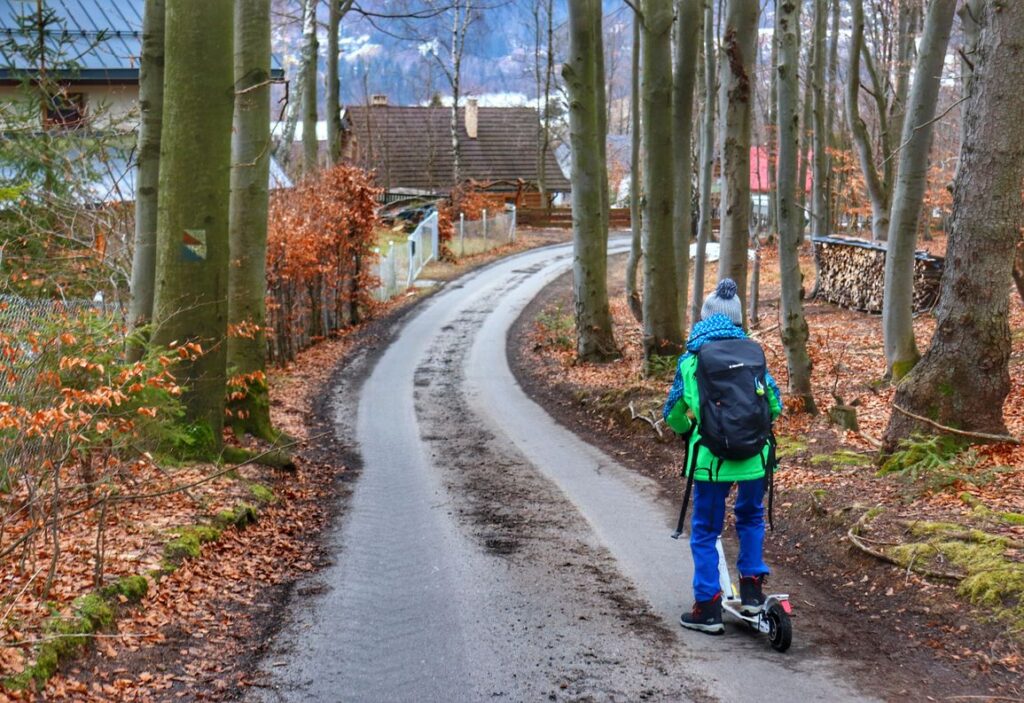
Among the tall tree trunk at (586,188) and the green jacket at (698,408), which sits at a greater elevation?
the tall tree trunk at (586,188)

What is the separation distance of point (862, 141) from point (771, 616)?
16.0m

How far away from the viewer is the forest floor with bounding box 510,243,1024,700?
5.73m

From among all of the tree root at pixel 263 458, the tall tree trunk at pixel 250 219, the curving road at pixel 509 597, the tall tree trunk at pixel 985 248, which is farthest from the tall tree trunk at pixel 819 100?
the tree root at pixel 263 458

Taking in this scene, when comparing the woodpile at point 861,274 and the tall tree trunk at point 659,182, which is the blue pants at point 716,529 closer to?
the tall tree trunk at point 659,182

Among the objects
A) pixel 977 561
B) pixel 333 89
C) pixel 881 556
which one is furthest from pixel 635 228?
pixel 977 561

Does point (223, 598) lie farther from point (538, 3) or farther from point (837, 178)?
point (538, 3)

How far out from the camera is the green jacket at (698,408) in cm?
612

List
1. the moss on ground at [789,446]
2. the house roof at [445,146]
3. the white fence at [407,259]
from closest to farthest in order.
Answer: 1. the moss on ground at [789,446]
2. the white fence at [407,259]
3. the house roof at [445,146]

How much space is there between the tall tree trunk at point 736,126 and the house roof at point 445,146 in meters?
50.8

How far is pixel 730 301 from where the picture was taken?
21.0 ft

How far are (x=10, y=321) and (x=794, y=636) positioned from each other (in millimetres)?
6756

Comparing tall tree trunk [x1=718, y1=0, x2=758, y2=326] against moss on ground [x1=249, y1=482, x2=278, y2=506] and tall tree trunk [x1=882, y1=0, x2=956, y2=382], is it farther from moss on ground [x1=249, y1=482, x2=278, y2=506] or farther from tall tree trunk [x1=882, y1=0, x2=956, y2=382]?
moss on ground [x1=249, y1=482, x2=278, y2=506]

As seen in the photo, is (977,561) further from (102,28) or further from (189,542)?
(102,28)

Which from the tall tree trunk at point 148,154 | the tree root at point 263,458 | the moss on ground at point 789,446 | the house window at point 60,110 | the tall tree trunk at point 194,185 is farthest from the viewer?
the house window at point 60,110
